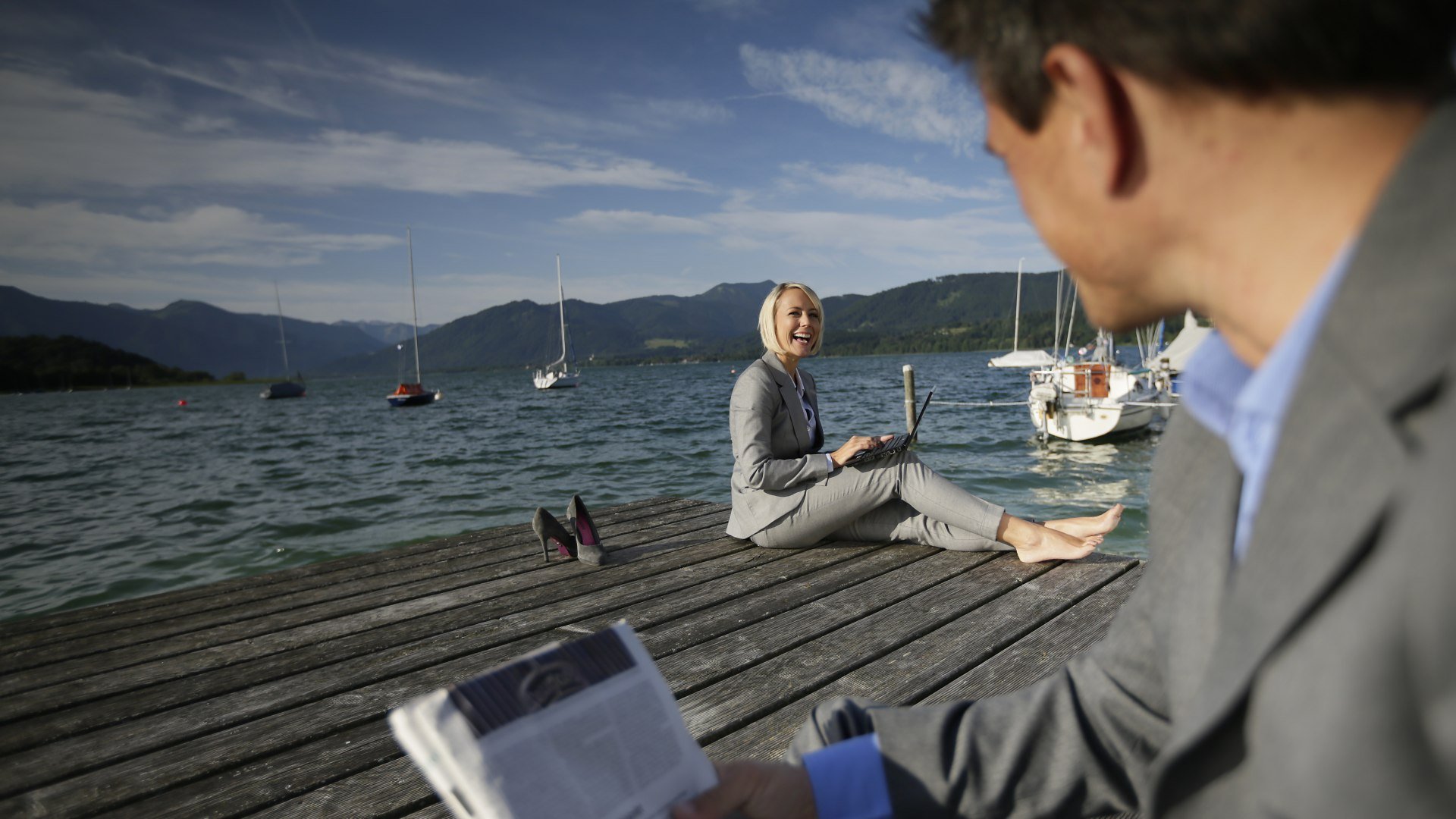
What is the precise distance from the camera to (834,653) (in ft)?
8.62

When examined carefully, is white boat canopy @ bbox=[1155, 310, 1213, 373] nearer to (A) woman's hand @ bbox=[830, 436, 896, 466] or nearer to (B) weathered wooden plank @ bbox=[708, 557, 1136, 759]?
(A) woman's hand @ bbox=[830, 436, 896, 466]

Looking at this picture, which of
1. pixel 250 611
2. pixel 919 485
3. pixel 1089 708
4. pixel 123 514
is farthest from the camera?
pixel 123 514

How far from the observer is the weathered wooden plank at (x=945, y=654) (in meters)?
2.09

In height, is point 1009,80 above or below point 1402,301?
above

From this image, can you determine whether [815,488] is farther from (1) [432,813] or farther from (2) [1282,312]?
(2) [1282,312]

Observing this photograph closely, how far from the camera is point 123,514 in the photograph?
1105cm

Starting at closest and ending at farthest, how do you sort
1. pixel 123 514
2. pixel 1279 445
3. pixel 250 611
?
pixel 1279 445 < pixel 250 611 < pixel 123 514

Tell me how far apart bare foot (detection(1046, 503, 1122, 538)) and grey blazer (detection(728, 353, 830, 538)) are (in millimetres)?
1149

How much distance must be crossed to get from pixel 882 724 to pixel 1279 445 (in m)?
0.70

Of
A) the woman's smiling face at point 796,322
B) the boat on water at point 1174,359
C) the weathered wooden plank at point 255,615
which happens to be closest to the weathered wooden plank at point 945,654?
the woman's smiling face at point 796,322

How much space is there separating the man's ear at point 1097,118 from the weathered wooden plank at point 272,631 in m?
3.27

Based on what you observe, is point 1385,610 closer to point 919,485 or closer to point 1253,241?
point 1253,241

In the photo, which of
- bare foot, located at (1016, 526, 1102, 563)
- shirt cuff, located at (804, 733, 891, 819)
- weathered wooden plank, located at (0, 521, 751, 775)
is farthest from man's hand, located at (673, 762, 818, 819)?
bare foot, located at (1016, 526, 1102, 563)

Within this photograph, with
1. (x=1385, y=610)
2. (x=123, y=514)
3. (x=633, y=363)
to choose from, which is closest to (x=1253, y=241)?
(x=1385, y=610)
